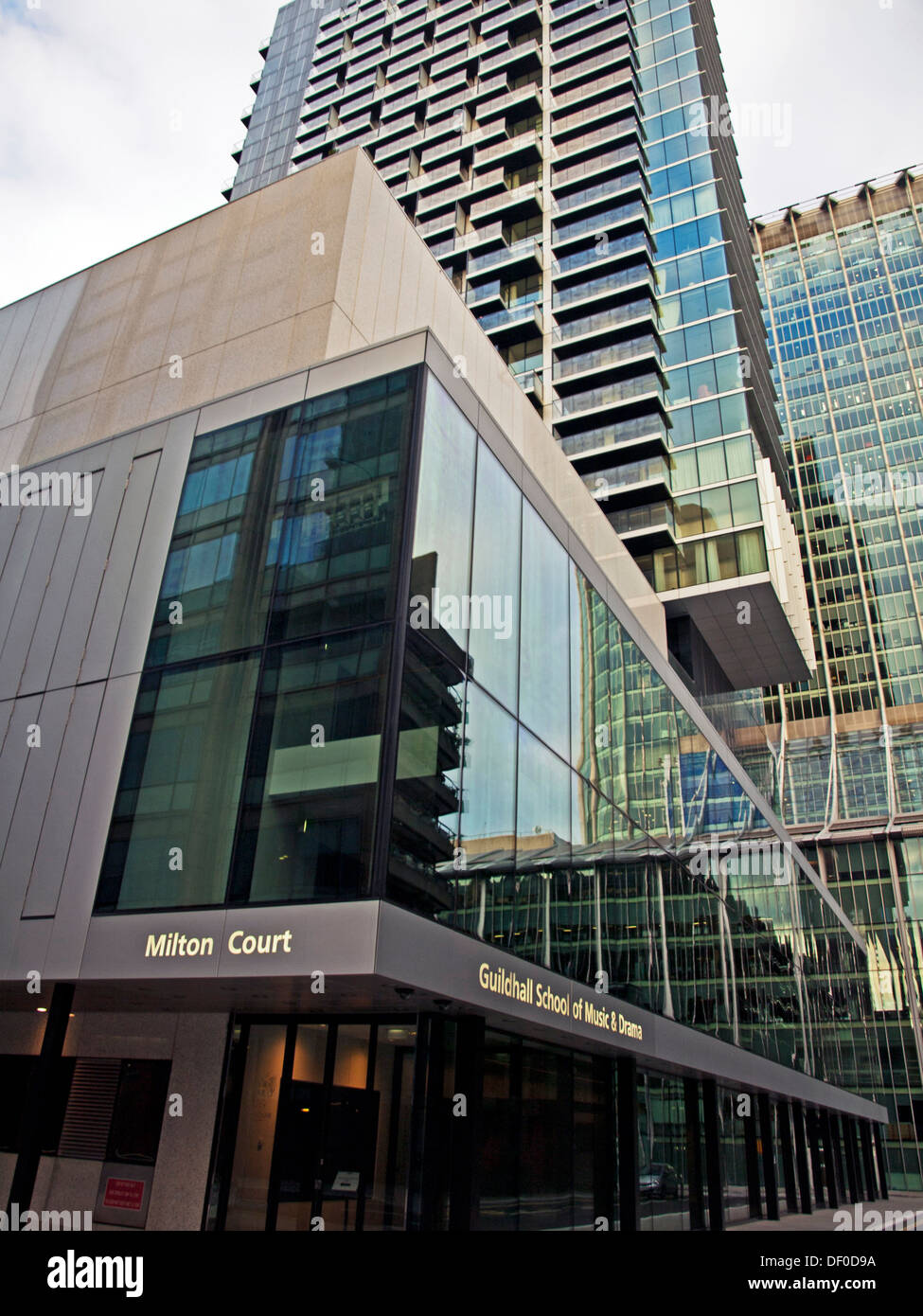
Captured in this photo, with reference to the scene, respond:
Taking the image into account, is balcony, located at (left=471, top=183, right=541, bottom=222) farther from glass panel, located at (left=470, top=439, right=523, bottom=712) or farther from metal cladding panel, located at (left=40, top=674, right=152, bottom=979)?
metal cladding panel, located at (left=40, top=674, right=152, bottom=979)

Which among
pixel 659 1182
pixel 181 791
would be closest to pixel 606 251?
pixel 659 1182

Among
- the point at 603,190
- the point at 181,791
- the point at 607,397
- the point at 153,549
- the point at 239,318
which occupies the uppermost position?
the point at 603,190

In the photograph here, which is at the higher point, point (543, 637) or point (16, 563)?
point (16, 563)

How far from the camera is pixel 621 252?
4975cm

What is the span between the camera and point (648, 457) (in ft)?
144

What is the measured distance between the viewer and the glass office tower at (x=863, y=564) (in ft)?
250

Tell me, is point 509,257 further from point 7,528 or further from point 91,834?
point 91,834

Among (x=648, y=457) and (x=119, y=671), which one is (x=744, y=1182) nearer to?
(x=119, y=671)

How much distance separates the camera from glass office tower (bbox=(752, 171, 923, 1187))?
7625 centimetres

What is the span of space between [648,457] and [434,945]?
123 feet

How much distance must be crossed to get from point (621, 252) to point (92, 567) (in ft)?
144

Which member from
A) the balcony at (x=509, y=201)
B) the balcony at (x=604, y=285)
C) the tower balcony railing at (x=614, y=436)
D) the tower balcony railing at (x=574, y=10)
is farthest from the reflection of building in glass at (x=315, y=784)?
the tower balcony railing at (x=574, y=10)

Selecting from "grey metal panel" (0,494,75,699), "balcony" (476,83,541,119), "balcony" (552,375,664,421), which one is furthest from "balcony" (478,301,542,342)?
"grey metal panel" (0,494,75,699)

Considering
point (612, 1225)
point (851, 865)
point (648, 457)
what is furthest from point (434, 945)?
point (851, 865)
